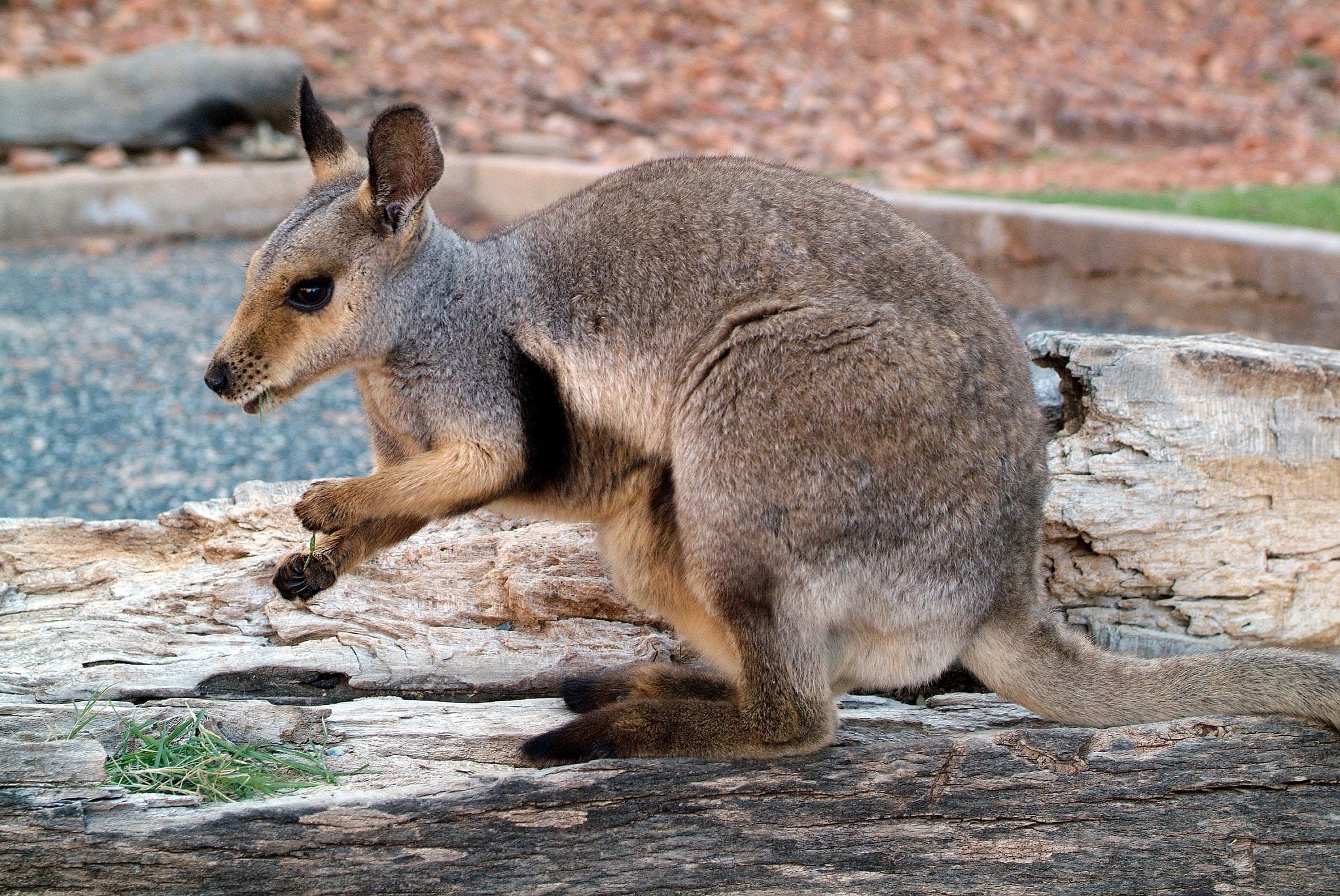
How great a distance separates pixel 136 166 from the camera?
1135cm

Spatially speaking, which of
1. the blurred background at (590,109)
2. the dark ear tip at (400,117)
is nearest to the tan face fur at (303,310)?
the dark ear tip at (400,117)

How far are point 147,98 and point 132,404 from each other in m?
4.86

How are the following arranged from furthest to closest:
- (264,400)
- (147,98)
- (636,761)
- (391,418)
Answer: (147,98)
(391,418)
(264,400)
(636,761)

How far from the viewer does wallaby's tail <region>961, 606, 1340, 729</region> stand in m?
3.24

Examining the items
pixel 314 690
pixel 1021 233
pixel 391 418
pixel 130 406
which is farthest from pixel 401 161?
pixel 1021 233

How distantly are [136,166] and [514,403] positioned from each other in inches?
362

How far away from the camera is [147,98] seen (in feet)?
37.4

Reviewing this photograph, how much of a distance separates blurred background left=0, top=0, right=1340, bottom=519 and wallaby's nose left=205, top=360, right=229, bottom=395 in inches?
154

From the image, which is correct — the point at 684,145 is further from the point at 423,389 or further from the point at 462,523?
the point at 423,389

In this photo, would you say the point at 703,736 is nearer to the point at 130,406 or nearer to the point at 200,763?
the point at 200,763

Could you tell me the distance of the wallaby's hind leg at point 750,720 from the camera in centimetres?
324

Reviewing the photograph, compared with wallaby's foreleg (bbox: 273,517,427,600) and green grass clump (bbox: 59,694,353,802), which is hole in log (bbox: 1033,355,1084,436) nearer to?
wallaby's foreleg (bbox: 273,517,427,600)

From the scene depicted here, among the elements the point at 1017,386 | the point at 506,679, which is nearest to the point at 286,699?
the point at 506,679

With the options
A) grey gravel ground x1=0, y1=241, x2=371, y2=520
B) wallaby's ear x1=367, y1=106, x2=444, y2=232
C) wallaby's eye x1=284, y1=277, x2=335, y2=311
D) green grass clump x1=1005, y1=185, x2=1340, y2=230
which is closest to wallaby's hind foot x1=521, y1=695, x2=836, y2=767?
wallaby's eye x1=284, y1=277, x2=335, y2=311
